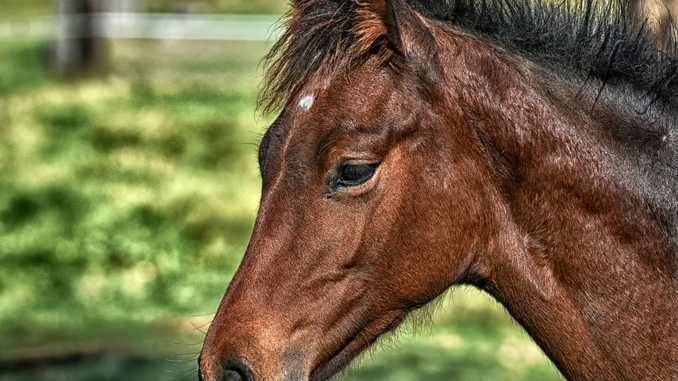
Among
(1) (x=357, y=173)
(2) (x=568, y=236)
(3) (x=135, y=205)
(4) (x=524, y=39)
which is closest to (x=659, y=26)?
(4) (x=524, y=39)

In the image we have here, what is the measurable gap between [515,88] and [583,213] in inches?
16.1

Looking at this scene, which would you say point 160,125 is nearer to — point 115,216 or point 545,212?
point 115,216

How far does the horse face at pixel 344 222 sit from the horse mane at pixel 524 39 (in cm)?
10

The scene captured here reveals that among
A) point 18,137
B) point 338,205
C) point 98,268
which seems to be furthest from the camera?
point 18,137

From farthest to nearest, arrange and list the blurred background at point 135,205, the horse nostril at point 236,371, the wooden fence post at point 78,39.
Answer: the wooden fence post at point 78,39 → the blurred background at point 135,205 → the horse nostril at point 236,371

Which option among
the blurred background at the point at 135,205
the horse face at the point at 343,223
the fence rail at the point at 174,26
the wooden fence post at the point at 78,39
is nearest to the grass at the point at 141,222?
the blurred background at the point at 135,205

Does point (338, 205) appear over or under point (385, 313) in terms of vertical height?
over

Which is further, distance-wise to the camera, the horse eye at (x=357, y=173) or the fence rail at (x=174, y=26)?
the fence rail at (x=174, y=26)

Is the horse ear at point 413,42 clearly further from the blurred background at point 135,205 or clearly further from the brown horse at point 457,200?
the blurred background at point 135,205

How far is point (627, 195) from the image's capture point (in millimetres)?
3541

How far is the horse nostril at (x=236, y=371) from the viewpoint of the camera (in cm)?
347

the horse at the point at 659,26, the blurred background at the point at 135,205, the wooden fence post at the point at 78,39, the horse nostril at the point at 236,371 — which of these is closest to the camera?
the horse nostril at the point at 236,371

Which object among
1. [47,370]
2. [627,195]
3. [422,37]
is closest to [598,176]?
[627,195]

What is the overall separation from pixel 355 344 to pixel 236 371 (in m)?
0.38
